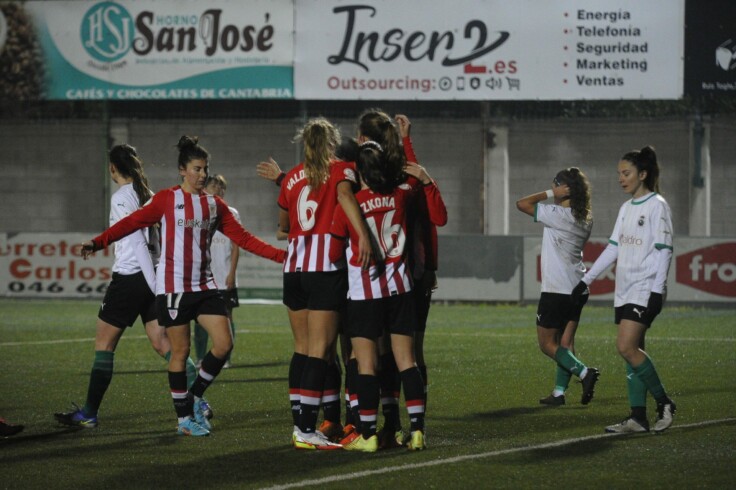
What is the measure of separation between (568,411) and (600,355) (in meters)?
4.55

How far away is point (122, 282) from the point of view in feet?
30.4

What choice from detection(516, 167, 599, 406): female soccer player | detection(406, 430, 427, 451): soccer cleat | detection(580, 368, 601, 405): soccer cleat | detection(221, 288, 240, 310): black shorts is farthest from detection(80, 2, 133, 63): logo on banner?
detection(406, 430, 427, 451): soccer cleat

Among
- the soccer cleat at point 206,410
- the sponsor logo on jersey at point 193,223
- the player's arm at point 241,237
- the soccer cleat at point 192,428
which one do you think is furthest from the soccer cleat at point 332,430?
the sponsor logo on jersey at point 193,223

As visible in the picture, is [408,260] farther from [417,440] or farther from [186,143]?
[186,143]

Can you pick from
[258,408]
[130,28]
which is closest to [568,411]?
[258,408]

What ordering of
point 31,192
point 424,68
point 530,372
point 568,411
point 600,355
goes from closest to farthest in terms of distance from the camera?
point 568,411
point 530,372
point 600,355
point 424,68
point 31,192

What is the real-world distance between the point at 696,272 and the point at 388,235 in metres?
14.8

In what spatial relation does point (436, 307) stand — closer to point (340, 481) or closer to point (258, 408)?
point (258, 408)

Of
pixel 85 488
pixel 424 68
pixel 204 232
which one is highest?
Answer: pixel 424 68

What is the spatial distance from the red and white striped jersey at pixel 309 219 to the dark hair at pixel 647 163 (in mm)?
2059

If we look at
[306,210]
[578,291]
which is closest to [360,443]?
[306,210]

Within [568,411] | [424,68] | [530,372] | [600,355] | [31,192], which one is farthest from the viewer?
[31,192]

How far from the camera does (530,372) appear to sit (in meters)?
12.6

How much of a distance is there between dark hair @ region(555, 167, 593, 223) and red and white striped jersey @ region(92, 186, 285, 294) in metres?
2.75
